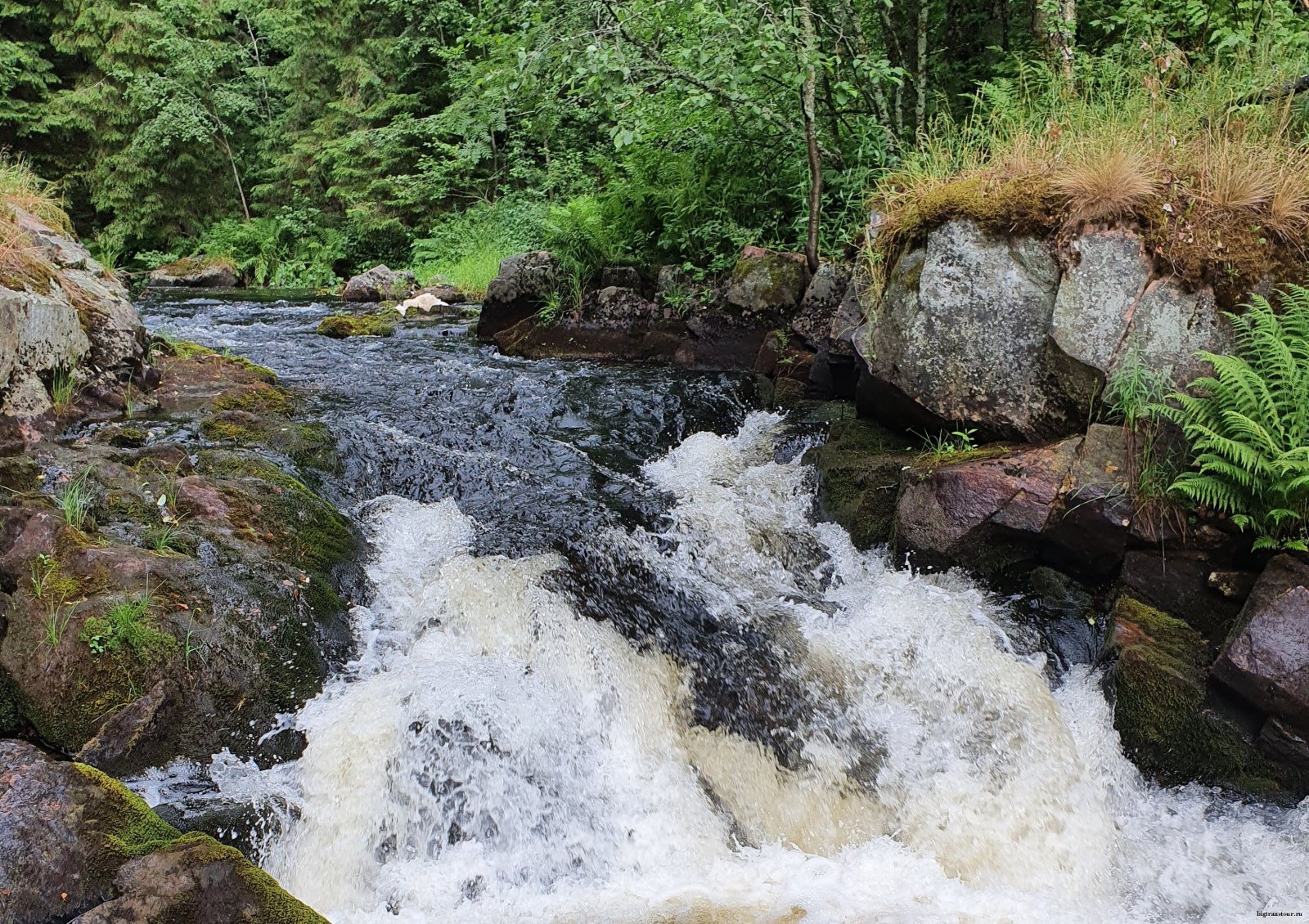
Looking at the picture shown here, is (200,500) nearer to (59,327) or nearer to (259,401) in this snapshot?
(59,327)

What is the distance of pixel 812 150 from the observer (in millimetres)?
8031

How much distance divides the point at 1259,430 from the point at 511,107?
689cm

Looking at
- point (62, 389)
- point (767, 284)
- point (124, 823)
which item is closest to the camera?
point (124, 823)

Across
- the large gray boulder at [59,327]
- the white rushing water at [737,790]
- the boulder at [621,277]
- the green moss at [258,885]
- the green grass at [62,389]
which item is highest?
the large gray boulder at [59,327]

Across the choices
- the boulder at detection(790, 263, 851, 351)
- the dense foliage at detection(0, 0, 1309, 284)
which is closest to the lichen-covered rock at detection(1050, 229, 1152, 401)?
the dense foliage at detection(0, 0, 1309, 284)

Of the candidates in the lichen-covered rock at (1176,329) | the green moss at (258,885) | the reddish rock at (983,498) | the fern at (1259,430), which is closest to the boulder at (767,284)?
the reddish rock at (983,498)

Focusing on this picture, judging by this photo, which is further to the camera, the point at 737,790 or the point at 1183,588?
the point at 1183,588

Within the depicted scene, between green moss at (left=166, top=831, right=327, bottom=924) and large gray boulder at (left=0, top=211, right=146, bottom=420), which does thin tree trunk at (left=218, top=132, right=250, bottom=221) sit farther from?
green moss at (left=166, top=831, right=327, bottom=924)

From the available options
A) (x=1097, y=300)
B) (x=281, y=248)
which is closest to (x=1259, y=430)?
(x=1097, y=300)

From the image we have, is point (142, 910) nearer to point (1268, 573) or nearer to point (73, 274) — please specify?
point (1268, 573)

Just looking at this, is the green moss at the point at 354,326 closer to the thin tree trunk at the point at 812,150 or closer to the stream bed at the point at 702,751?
the stream bed at the point at 702,751

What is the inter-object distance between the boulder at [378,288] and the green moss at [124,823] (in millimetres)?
14885

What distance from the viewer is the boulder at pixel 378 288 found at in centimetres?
1720

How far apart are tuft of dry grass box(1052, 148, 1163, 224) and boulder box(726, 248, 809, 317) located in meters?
3.64
